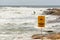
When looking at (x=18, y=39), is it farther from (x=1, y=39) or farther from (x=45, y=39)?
(x=45, y=39)

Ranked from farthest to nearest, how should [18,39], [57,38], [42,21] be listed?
[18,39], [57,38], [42,21]

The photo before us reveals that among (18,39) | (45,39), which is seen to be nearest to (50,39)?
(45,39)

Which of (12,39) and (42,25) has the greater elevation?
(42,25)

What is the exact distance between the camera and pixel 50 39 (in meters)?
7.47

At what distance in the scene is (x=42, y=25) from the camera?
15.9ft

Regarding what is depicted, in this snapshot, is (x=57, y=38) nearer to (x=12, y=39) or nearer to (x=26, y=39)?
(x=26, y=39)

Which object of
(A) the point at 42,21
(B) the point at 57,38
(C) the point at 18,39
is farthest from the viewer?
(C) the point at 18,39

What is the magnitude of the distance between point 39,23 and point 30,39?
9.85 ft

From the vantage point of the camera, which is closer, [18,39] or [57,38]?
[57,38]

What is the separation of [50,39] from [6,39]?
6.11ft

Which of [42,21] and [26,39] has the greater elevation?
[42,21]

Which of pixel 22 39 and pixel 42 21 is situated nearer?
pixel 42 21

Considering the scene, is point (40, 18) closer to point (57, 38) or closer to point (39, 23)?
point (39, 23)

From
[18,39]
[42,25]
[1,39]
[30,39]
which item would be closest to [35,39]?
[30,39]
